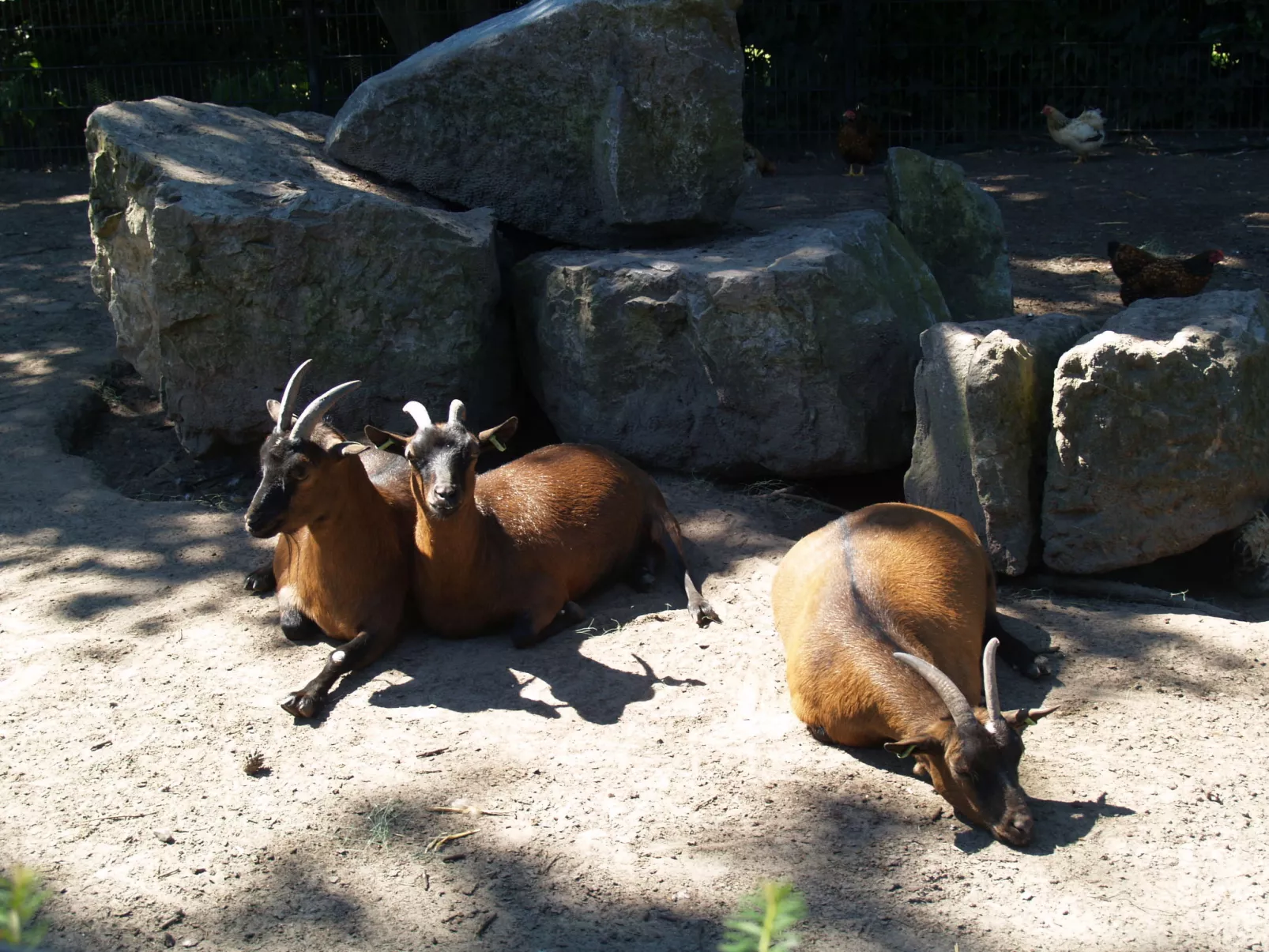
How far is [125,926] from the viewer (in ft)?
11.4

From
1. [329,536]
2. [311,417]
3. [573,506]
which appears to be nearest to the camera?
[311,417]

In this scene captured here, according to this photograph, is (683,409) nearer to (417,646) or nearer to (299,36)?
(417,646)

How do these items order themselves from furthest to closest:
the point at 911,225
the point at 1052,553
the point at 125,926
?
the point at 911,225
the point at 1052,553
the point at 125,926

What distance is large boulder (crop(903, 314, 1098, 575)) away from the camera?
5426mm

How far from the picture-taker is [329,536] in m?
4.98

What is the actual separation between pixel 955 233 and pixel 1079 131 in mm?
5150

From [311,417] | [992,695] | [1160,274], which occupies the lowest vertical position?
[992,695]

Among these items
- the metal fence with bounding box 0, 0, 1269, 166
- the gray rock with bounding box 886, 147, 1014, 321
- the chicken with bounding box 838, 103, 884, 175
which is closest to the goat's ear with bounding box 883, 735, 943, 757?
the gray rock with bounding box 886, 147, 1014, 321

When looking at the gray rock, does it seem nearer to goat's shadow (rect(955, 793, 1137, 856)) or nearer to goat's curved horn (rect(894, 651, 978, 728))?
goat's curved horn (rect(894, 651, 978, 728))

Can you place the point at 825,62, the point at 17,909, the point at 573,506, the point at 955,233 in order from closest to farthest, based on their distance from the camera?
the point at 17,909
the point at 573,506
the point at 955,233
the point at 825,62

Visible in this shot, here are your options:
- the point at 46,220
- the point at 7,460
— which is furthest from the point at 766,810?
the point at 46,220

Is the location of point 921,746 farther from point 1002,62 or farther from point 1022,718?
point 1002,62

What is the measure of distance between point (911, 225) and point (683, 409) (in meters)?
2.10

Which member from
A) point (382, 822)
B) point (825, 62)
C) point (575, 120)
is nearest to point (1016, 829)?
point (382, 822)
